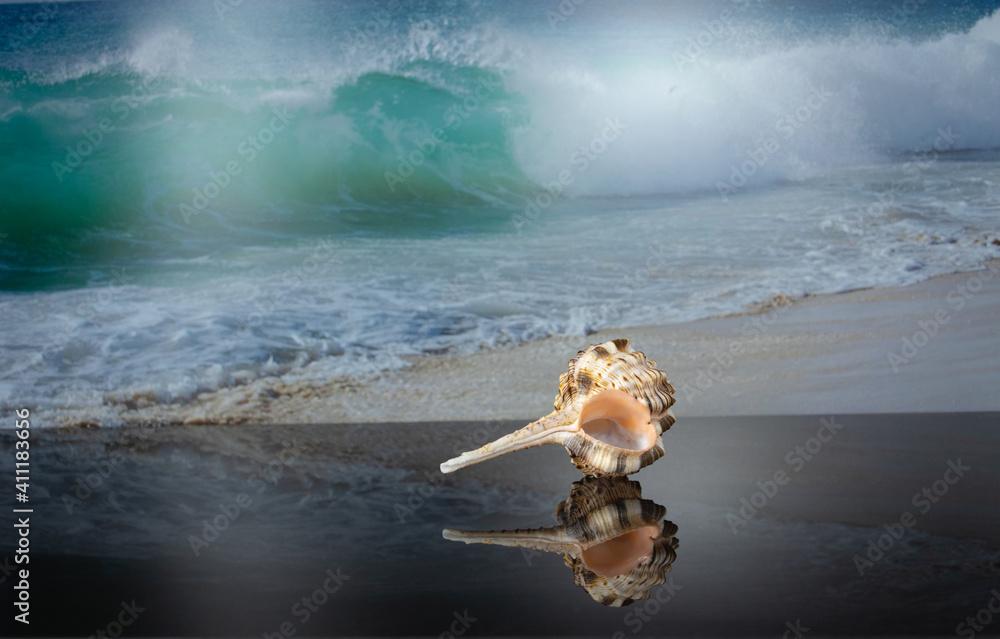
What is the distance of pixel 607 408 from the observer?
7.35ft

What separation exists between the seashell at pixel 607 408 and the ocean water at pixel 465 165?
175 cm

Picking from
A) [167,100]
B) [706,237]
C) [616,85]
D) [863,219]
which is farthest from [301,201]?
[863,219]

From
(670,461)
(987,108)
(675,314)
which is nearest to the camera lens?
(670,461)

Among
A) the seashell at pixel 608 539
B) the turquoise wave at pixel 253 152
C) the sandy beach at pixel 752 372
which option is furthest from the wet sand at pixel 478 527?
the turquoise wave at pixel 253 152

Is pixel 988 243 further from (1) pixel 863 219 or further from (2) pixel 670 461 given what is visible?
(2) pixel 670 461

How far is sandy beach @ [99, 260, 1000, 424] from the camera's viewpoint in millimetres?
3408

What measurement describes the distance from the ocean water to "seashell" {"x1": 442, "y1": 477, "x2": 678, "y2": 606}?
6.05 ft

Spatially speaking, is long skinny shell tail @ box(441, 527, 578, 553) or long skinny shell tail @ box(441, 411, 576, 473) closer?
long skinny shell tail @ box(441, 527, 578, 553)

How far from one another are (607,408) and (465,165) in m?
3.77

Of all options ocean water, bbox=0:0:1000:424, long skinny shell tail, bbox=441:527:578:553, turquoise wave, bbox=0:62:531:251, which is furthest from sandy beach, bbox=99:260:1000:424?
turquoise wave, bbox=0:62:531:251

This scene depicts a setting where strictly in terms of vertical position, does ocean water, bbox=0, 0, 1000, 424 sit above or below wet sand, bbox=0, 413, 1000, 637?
above

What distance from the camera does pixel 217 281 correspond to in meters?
4.61

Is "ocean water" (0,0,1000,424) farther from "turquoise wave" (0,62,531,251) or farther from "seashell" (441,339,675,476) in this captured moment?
"seashell" (441,339,675,476)

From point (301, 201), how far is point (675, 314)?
2.29m
